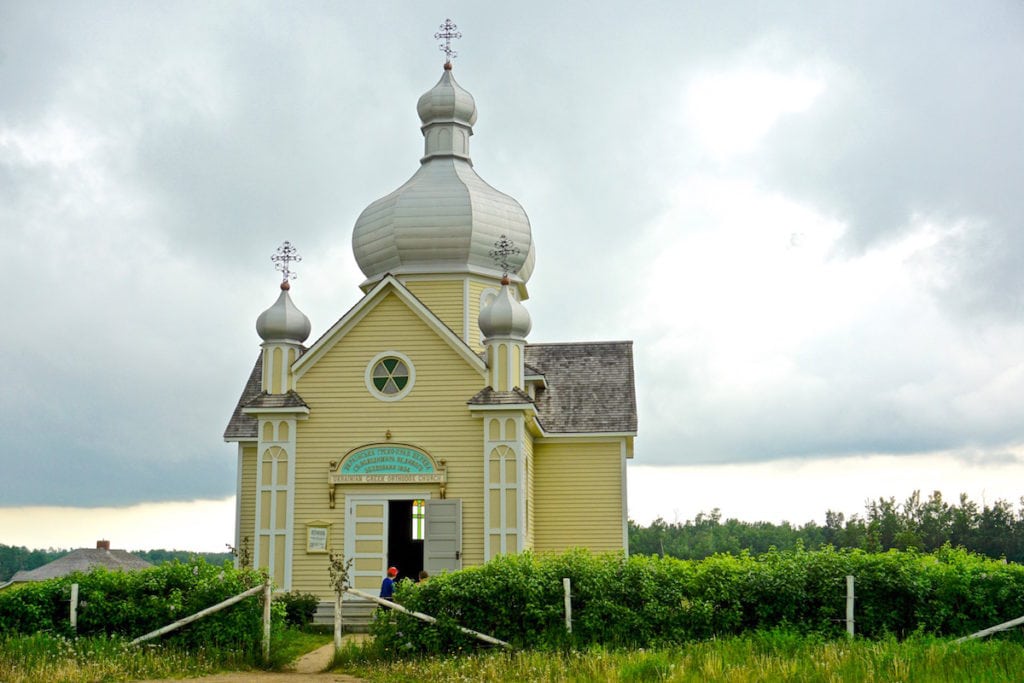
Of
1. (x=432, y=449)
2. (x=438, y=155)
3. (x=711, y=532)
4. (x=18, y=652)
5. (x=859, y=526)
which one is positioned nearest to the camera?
(x=18, y=652)

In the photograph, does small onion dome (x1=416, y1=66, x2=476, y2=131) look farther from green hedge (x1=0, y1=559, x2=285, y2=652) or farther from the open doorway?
green hedge (x1=0, y1=559, x2=285, y2=652)

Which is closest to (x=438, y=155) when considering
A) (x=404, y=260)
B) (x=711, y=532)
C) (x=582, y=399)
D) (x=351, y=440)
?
(x=404, y=260)

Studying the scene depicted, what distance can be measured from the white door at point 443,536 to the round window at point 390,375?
→ 254cm

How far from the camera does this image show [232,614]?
16500 millimetres

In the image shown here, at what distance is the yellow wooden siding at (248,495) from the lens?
27.8 m

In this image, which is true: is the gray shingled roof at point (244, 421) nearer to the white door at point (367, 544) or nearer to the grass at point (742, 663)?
the white door at point (367, 544)

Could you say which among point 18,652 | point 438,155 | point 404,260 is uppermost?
point 438,155

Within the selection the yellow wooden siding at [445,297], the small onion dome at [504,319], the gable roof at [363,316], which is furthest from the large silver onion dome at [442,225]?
the small onion dome at [504,319]

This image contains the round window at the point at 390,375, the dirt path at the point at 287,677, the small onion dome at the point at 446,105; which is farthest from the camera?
the small onion dome at the point at 446,105

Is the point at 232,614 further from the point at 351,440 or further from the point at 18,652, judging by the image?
the point at 351,440

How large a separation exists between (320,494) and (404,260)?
711 centimetres

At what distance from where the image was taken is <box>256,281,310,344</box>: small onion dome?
80.5 ft

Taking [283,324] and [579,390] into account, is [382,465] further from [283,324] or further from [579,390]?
[579,390]

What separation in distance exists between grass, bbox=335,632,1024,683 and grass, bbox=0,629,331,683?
153cm
